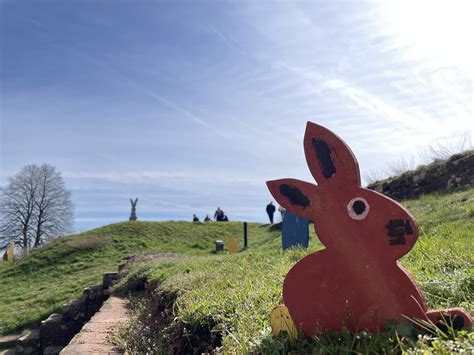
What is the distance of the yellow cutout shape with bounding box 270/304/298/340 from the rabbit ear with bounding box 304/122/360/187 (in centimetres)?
78

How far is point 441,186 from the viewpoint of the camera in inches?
480

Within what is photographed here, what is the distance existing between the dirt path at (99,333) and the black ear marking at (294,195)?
234 cm

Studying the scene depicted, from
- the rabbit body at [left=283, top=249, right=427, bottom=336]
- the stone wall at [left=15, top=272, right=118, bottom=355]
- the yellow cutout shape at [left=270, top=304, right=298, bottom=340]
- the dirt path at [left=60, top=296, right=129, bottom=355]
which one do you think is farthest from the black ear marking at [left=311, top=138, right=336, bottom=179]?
the stone wall at [left=15, top=272, right=118, bottom=355]

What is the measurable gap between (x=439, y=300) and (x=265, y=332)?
113 centimetres

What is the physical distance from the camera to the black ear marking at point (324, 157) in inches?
91.2

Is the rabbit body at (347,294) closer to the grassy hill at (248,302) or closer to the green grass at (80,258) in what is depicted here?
the grassy hill at (248,302)

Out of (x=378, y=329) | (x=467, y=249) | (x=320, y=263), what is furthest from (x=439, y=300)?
(x=467, y=249)

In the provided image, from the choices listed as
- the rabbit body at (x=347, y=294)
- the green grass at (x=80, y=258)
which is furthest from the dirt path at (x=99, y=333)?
the green grass at (x=80, y=258)

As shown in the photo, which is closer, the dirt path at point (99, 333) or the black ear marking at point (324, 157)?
the black ear marking at point (324, 157)

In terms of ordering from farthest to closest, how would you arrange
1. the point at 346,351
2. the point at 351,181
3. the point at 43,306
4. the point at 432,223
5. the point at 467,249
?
1. the point at 43,306
2. the point at 432,223
3. the point at 467,249
4. the point at 351,181
5. the point at 346,351

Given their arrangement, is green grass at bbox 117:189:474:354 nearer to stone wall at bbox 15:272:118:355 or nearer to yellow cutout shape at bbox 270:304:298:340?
yellow cutout shape at bbox 270:304:298:340

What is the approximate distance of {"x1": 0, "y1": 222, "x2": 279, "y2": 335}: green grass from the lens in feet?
34.9

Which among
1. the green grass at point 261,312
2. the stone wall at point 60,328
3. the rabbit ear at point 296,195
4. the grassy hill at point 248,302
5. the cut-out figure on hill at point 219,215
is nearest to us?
the green grass at point 261,312

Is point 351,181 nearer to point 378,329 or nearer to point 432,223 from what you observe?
point 378,329
